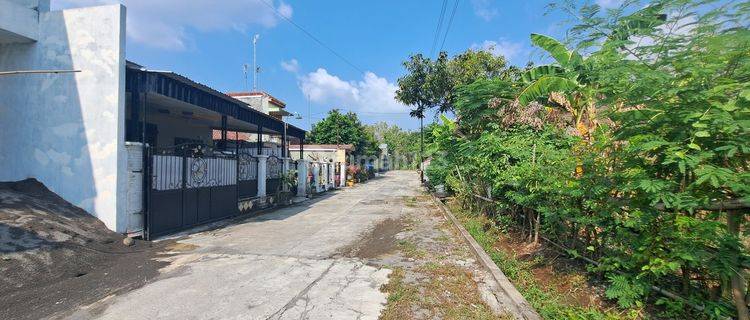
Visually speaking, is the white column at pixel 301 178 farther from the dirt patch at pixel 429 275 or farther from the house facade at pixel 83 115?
the house facade at pixel 83 115

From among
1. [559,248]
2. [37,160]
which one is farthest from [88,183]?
[559,248]

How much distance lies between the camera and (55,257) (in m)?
6.64

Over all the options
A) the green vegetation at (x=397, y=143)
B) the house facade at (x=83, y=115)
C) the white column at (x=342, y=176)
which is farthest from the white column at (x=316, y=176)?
the green vegetation at (x=397, y=143)

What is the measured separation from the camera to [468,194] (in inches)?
537

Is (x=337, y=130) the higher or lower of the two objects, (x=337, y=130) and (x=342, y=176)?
the higher

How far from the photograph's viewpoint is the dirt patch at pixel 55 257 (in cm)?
536

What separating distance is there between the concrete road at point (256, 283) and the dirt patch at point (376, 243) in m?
0.32

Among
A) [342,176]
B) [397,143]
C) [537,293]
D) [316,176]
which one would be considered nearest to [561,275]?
[537,293]

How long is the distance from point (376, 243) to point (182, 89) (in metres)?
6.62

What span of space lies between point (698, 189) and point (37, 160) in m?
11.8

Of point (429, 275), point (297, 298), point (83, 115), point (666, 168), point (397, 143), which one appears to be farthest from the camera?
point (397, 143)

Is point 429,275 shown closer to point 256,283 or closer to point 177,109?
point 256,283

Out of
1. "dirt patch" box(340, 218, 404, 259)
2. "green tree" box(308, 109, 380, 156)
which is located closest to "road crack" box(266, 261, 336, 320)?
"dirt patch" box(340, 218, 404, 259)

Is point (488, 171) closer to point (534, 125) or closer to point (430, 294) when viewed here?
point (534, 125)
